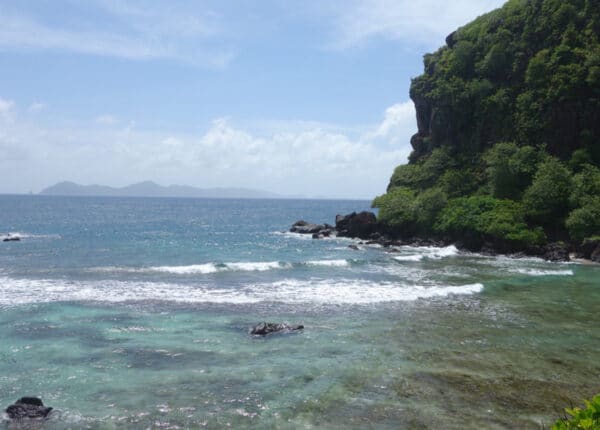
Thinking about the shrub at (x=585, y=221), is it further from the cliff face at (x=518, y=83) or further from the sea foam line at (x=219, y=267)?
the sea foam line at (x=219, y=267)

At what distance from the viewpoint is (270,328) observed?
77.8 feet

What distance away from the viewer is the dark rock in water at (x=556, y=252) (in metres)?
48.2

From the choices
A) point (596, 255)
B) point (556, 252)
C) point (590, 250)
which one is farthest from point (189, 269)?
point (590, 250)

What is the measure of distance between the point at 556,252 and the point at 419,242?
16.9 metres

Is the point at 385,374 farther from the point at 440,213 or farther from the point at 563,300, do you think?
the point at 440,213

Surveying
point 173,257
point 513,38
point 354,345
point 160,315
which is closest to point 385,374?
point 354,345

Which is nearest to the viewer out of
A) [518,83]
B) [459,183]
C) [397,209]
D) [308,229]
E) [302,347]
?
[302,347]

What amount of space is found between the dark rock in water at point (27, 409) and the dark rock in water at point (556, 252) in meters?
46.7

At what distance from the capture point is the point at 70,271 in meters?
41.7

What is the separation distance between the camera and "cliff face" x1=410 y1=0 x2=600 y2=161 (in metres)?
59.7

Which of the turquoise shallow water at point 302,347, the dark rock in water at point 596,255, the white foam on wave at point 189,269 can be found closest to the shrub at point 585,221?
the dark rock in water at point 596,255

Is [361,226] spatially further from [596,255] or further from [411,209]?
[596,255]

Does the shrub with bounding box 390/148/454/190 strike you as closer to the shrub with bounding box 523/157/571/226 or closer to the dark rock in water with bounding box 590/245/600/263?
the shrub with bounding box 523/157/571/226

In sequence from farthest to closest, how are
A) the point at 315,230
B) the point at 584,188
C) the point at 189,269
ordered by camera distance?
the point at 315,230 → the point at 584,188 → the point at 189,269
